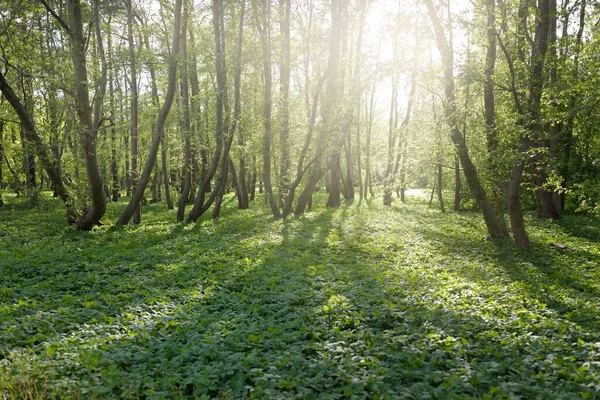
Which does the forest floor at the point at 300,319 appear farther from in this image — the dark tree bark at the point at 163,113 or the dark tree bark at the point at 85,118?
the dark tree bark at the point at 163,113

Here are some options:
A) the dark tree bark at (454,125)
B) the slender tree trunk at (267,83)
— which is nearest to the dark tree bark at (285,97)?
the slender tree trunk at (267,83)

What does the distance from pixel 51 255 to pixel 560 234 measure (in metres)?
17.6

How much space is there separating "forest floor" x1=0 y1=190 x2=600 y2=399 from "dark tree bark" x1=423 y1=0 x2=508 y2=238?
38.4 inches

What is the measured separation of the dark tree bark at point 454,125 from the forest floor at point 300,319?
975 millimetres

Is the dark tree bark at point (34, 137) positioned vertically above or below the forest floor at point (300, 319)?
above

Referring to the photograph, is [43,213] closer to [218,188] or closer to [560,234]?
[218,188]

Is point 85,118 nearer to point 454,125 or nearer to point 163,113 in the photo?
point 163,113

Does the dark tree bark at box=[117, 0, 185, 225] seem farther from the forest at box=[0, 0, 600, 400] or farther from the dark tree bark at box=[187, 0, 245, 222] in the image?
the dark tree bark at box=[187, 0, 245, 222]

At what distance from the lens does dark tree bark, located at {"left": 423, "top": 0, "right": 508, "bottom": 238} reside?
13.2 meters

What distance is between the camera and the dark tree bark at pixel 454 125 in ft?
43.4

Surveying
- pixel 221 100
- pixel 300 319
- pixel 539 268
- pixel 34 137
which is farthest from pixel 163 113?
pixel 539 268

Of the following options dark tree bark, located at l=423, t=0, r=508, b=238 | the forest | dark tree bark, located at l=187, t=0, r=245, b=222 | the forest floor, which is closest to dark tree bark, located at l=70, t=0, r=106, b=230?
the forest

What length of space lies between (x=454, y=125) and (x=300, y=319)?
9.28 meters

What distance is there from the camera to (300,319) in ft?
22.9
